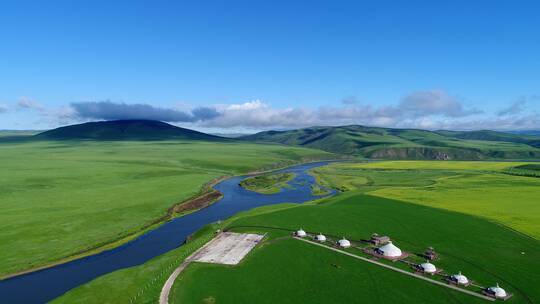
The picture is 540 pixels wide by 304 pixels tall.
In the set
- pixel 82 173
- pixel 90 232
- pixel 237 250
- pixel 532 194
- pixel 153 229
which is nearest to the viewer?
pixel 237 250

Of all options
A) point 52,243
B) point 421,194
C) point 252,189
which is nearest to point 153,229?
point 52,243

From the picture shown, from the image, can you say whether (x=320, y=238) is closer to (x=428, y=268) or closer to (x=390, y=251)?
(x=390, y=251)

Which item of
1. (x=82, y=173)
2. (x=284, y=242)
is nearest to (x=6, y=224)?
(x=284, y=242)

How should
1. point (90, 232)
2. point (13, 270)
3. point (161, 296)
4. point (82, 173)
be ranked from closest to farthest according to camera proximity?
point (161, 296), point (13, 270), point (90, 232), point (82, 173)

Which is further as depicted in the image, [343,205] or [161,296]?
[343,205]

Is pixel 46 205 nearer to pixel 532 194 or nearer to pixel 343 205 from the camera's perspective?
pixel 343 205

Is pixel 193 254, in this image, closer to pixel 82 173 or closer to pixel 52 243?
pixel 52 243

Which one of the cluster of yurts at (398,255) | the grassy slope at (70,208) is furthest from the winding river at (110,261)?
the cluster of yurts at (398,255)
